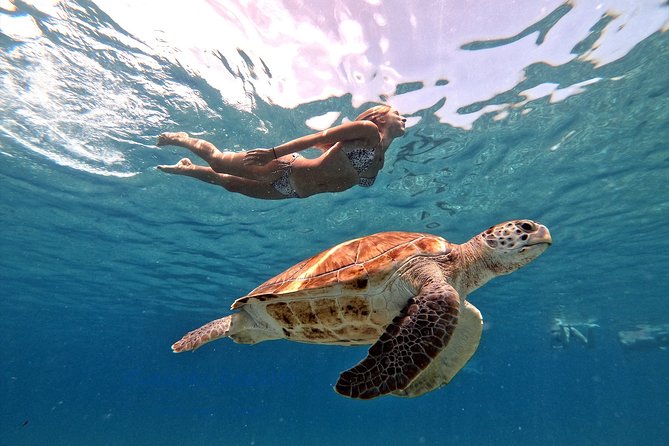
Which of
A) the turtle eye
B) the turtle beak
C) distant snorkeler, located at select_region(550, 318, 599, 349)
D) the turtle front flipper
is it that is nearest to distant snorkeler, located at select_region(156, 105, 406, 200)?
the turtle eye

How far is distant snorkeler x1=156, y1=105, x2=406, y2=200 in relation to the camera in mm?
5234

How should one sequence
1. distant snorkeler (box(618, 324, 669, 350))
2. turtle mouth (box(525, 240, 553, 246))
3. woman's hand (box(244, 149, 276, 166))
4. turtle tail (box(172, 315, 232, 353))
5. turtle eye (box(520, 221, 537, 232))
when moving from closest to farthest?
1. turtle mouth (box(525, 240, 553, 246))
2. turtle eye (box(520, 221, 537, 232))
3. turtle tail (box(172, 315, 232, 353))
4. woman's hand (box(244, 149, 276, 166))
5. distant snorkeler (box(618, 324, 669, 350))

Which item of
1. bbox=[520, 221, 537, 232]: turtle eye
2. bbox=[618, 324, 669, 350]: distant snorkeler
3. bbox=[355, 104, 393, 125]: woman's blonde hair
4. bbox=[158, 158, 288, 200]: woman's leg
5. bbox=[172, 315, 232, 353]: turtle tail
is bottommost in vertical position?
bbox=[618, 324, 669, 350]: distant snorkeler

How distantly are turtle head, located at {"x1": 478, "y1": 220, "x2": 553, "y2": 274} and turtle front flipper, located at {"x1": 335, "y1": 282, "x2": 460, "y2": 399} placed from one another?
43.2 inches

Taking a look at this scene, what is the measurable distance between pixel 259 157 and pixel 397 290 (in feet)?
9.19

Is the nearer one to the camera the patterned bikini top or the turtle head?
the turtle head

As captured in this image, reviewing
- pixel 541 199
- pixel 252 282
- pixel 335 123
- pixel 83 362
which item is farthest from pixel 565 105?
pixel 83 362

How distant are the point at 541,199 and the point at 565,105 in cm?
536

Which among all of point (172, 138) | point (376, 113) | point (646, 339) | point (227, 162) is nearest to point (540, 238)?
point (376, 113)

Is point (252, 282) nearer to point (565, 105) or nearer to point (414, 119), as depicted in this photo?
point (414, 119)

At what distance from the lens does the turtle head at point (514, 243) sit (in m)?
3.63

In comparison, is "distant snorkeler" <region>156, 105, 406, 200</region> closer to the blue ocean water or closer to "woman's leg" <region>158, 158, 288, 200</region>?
"woman's leg" <region>158, 158, 288, 200</region>

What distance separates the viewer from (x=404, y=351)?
2.71m

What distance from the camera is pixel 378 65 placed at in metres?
7.81
